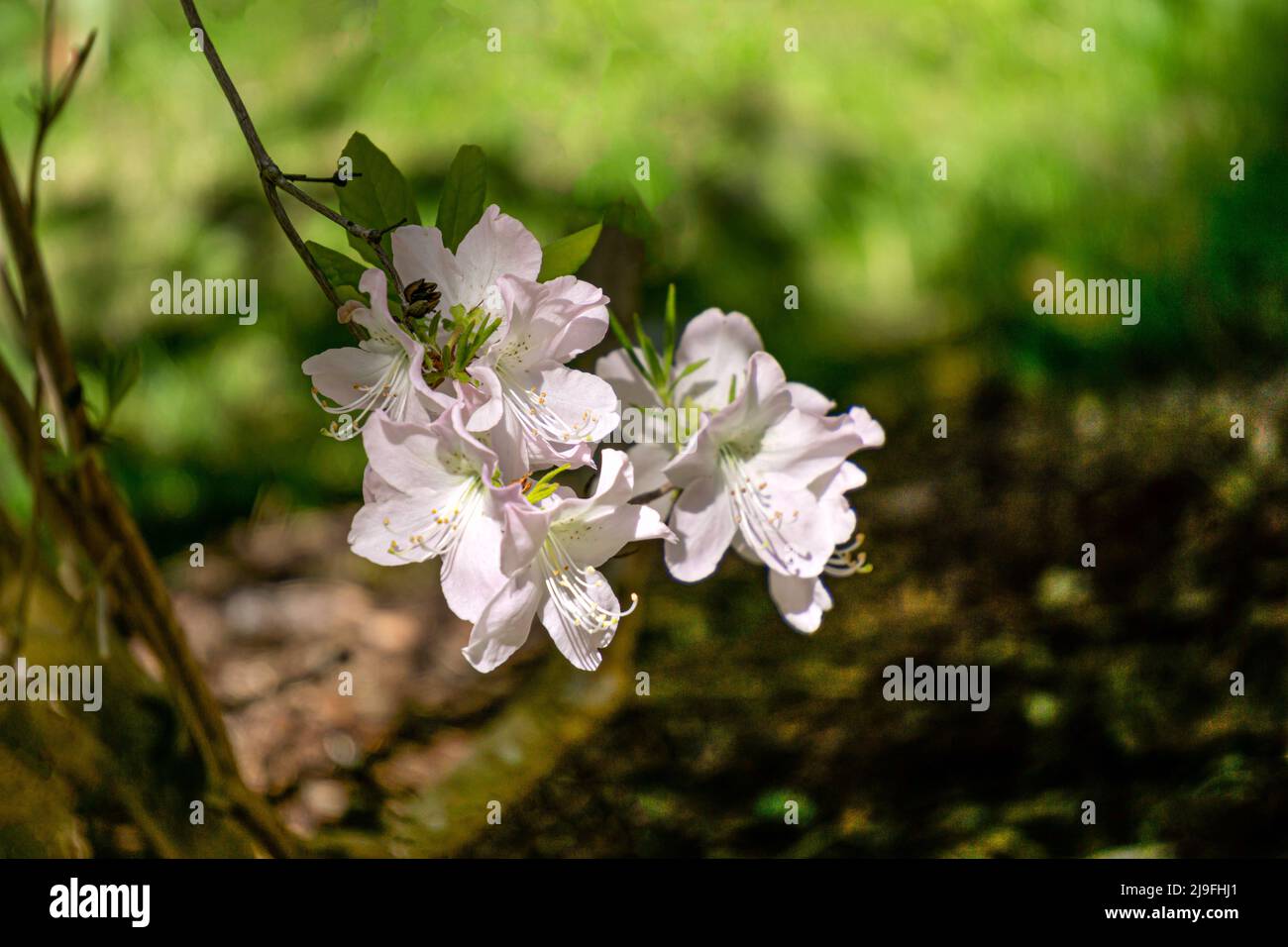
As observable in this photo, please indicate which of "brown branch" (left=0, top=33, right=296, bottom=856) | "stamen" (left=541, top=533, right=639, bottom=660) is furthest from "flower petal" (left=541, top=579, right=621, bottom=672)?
"brown branch" (left=0, top=33, right=296, bottom=856)

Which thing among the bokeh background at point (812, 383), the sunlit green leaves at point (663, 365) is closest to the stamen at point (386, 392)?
the sunlit green leaves at point (663, 365)

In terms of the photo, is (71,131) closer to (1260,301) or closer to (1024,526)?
(1024,526)

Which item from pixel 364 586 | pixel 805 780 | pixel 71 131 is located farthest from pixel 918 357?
pixel 71 131

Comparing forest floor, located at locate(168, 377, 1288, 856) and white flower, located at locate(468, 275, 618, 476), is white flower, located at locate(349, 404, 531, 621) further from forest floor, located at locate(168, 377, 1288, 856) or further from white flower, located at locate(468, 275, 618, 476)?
forest floor, located at locate(168, 377, 1288, 856)

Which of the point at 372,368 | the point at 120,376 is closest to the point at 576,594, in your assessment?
the point at 372,368

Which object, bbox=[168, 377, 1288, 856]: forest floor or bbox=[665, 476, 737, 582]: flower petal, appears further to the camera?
bbox=[168, 377, 1288, 856]: forest floor

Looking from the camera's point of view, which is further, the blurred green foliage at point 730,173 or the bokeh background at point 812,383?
the blurred green foliage at point 730,173

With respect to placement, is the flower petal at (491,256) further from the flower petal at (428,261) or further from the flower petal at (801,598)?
the flower petal at (801,598)

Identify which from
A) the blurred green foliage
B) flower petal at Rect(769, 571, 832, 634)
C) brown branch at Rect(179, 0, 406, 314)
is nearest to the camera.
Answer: brown branch at Rect(179, 0, 406, 314)
